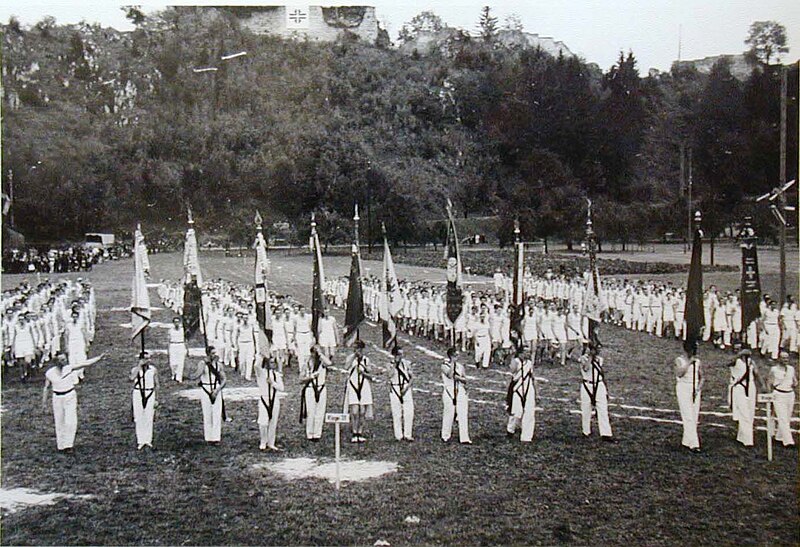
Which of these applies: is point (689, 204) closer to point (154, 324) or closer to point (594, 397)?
point (594, 397)

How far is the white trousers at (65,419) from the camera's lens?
22.2 feet

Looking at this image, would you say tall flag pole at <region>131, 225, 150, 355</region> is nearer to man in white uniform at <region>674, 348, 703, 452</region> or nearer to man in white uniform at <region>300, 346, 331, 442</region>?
man in white uniform at <region>300, 346, 331, 442</region>

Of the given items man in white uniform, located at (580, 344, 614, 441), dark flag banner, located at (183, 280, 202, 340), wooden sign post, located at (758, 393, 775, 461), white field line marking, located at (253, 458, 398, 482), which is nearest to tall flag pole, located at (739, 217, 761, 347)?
wooden sign post, located at (758, 393, 775, 461)

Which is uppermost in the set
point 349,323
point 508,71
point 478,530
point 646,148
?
point 508,71

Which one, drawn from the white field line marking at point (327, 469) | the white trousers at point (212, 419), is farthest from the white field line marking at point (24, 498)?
the white field line marking at point (327, 469)

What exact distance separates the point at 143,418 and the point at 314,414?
1.64m

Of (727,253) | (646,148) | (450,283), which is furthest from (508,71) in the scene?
(727,253)

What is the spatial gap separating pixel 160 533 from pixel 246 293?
4.91m

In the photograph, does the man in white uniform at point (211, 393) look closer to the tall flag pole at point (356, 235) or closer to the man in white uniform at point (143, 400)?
the man in white uniform at point (143, 400)

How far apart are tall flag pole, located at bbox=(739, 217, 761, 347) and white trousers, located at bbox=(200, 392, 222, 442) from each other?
5.40m

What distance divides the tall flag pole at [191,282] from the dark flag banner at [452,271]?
2916 millimetres

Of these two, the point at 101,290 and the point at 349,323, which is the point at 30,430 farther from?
the point at 349,323

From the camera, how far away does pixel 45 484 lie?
6.25m

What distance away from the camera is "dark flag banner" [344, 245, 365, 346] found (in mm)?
8070
